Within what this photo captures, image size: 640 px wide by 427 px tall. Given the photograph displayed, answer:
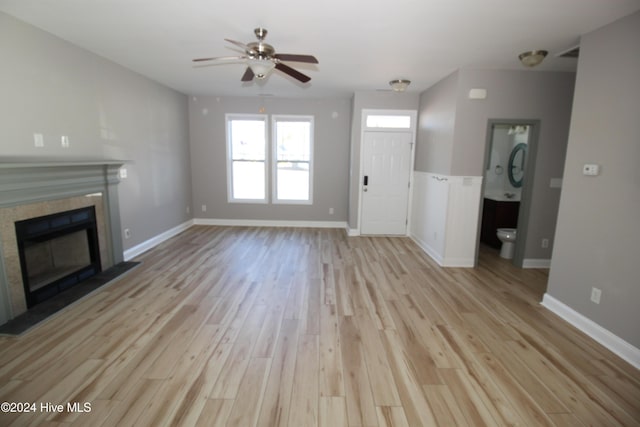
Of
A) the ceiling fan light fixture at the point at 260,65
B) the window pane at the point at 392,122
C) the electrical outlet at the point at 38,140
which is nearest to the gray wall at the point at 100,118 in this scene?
the electrical outlet at the point at 38,140

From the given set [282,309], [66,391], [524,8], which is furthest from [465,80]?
[66,391]

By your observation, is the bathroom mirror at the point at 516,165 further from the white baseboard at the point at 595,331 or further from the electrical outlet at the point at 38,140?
the electrical outlet at the point at 38,140

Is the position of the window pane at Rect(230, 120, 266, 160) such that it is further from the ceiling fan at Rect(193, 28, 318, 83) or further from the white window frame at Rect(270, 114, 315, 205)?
the ceiling fan at Rect(193, 28, 318, 83)

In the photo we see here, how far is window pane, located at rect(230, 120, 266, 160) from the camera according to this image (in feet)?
20.2

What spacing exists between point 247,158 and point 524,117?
4915 millimetres

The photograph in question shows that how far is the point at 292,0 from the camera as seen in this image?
231 cm

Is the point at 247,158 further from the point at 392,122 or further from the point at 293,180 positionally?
the point at 392,122

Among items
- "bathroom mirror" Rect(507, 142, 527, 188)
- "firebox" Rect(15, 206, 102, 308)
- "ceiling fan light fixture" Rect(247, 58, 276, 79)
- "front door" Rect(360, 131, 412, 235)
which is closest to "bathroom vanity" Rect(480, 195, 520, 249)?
"bathroom mirror" Rect(507, 142, 527, 188)

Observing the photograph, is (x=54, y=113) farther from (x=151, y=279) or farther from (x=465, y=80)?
(x=465, y=80)

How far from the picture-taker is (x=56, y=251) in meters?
3.26

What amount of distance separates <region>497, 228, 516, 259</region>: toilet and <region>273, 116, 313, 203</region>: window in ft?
12.0

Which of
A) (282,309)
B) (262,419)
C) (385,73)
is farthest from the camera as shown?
(385,73)

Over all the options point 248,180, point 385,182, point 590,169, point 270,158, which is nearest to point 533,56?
point 590,169

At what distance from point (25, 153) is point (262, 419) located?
325 centimetres
